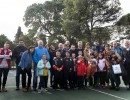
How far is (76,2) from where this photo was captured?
46031mm

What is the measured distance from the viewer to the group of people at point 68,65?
42.4 ft

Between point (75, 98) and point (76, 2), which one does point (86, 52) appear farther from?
point (76, 2)

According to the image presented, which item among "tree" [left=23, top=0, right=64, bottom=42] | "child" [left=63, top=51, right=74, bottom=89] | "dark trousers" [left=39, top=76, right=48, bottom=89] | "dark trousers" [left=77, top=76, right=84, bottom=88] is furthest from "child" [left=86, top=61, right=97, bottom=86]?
"tree" [left=23, top=0, right=64, bottom=42]

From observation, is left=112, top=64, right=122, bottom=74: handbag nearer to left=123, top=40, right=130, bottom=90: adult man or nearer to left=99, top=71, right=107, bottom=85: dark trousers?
left=123, top=40, right=130, bottom=90: adult man

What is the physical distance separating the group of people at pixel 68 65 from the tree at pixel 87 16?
30.2m

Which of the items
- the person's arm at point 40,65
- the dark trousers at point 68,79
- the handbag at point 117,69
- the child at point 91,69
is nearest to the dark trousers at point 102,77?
the child at point 91,69

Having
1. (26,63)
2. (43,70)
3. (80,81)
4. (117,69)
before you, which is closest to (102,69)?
(117,69)

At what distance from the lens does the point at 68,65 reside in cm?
1395

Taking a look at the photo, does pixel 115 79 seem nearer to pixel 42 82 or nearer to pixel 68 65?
pixel 68 65

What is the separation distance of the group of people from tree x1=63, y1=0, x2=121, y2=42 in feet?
99.1

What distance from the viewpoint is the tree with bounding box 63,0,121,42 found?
45375 millimetres

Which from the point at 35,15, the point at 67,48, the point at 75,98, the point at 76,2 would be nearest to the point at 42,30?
the point at 35,15

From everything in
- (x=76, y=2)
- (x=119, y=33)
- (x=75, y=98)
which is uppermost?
(x=76, y=2)

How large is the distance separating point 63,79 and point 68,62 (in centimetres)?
75
